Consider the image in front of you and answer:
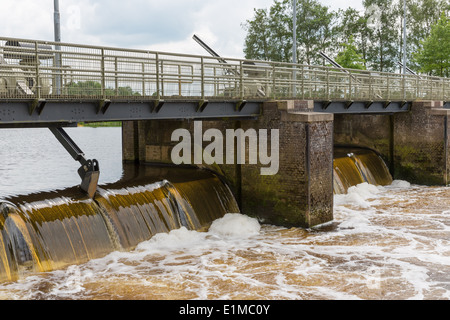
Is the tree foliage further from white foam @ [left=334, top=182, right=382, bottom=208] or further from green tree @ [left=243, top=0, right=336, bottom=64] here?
white foam @ [left=334, top=182, right=382, bottom=208]

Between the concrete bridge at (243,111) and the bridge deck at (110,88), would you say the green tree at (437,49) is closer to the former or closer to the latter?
the concrete bridge at (243,111)

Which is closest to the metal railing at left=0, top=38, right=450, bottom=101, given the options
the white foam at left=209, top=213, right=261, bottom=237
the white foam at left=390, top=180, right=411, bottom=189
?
the white foam at left=209, top=213, right=261, bottom=237

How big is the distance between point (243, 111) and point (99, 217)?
21.1ft

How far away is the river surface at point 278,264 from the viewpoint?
478 inches

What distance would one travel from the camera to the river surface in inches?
478

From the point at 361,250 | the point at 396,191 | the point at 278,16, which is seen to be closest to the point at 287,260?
the point at 361,250

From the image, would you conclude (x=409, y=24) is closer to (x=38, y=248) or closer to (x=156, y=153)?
(x=156, y=153)

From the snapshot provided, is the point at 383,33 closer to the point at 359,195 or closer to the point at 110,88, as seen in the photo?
the point at 359,195

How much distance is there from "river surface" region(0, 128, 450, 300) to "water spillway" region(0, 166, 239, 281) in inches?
15.8

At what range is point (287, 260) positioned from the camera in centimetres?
1477

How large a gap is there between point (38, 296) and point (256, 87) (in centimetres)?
1187

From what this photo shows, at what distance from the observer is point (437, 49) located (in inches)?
2288

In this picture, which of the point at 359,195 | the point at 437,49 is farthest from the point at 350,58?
the point at 359,195

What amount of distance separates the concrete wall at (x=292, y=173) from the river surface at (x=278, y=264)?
628 millimetres
